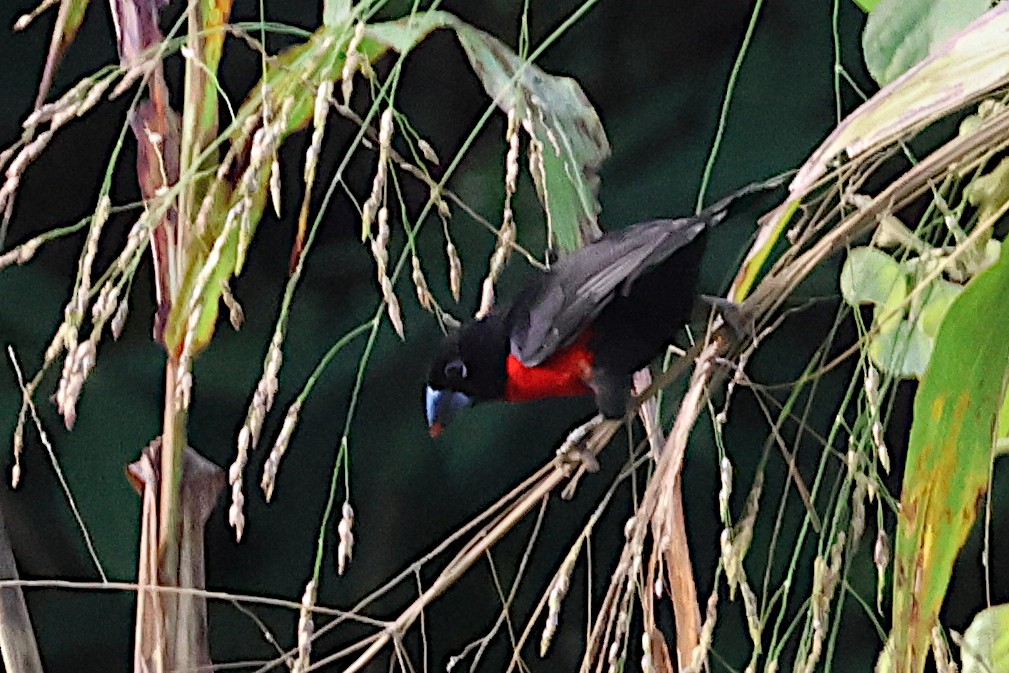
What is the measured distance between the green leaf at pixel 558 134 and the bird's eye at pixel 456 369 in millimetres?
101

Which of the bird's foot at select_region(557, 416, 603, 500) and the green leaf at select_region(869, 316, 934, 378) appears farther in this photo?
the green leaf at select_region(869, 316, 934, 378)

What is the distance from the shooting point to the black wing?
1.84ft

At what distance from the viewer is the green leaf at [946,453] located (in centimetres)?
38

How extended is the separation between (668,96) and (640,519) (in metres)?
0.45

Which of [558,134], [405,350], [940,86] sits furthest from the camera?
[405,350]

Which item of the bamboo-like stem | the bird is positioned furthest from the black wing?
the bamboo-like stem

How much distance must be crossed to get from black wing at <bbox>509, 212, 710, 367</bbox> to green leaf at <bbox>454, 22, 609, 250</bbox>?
0.05 m

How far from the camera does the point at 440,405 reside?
2.35 ft

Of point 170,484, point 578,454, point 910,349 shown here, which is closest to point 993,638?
point 910,349

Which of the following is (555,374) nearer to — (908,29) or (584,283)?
(584,283)

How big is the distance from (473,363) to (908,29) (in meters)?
0.32

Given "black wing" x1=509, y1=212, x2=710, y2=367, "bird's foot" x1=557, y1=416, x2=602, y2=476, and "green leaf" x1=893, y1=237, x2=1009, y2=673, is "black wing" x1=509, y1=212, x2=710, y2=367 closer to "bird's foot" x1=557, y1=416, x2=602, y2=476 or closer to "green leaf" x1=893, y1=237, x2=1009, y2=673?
"bird's foot" x1=557, y1=416, x2=602, y2=476

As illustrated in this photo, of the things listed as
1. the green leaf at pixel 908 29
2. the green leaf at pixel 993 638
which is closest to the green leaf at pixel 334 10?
the green leaf at pixel 908 29

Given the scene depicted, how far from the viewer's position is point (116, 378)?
734 mm
